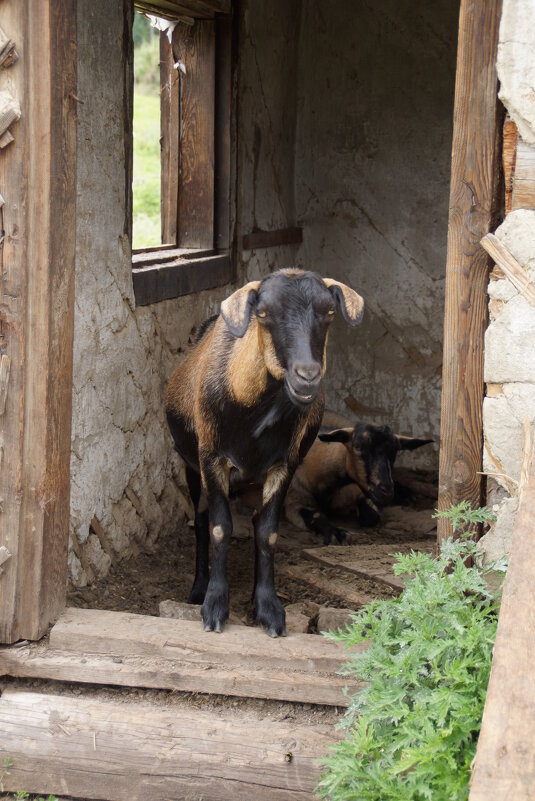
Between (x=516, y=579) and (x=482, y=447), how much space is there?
35.2 inches

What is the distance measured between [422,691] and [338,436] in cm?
397

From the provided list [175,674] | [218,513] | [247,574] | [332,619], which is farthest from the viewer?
[247,574]

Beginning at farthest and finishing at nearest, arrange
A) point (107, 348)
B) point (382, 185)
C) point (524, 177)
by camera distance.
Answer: point (382, 185) → point (107, 348) → point (524, 177)

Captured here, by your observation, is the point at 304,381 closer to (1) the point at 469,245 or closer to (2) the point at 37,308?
(1) the point at 469,245

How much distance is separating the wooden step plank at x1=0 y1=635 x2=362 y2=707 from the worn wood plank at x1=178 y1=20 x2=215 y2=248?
345cm

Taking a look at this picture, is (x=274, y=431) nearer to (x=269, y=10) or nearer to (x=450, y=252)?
(x=450, y=252)

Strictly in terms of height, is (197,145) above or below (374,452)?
above

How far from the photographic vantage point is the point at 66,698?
3883 millimetres

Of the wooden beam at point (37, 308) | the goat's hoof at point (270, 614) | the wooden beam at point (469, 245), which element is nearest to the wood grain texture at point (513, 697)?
the wooden beam at point (469, 245)

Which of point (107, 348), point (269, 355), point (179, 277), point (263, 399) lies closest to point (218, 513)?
point (263, 399)

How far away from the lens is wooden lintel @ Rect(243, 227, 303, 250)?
7.17 metres

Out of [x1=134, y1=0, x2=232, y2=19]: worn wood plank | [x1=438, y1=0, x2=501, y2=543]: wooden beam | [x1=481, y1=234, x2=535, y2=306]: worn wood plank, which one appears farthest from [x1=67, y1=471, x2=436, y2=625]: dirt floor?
[x1=134, y1=0, x2=232, y2=19]: worn wood plank

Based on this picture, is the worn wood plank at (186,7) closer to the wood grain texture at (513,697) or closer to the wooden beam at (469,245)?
the wooden beam at (469,245)

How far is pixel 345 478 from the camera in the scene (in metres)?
7.15
